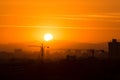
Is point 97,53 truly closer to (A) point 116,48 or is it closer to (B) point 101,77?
(A) point 116,48

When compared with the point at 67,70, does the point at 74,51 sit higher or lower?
Result: higher

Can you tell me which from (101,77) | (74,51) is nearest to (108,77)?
(101,77)

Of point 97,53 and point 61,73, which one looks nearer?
point 61,73

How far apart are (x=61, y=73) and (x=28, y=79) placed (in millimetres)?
5270

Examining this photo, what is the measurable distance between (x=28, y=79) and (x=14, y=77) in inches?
63.8

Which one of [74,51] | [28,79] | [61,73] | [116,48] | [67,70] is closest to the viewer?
[28,79]

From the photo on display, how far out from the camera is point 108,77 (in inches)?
1399

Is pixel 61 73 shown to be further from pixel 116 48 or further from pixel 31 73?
pixel 116 48

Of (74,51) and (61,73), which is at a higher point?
(74,51)

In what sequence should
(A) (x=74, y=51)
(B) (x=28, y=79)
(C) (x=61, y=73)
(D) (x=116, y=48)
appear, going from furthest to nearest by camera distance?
1. (A) (x=74, y=51)
2. (D) (x=116, y=48)
3. (C) (x=61, y=73)
4. (B) (x=28, y=79)

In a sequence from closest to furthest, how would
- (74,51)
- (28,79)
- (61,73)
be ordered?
(28,79)
(61,73)
(74,51)

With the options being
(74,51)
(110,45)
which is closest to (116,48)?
(110,45)

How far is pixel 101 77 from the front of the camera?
35469 mm

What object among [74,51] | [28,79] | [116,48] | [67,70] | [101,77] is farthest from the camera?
[74,51]
